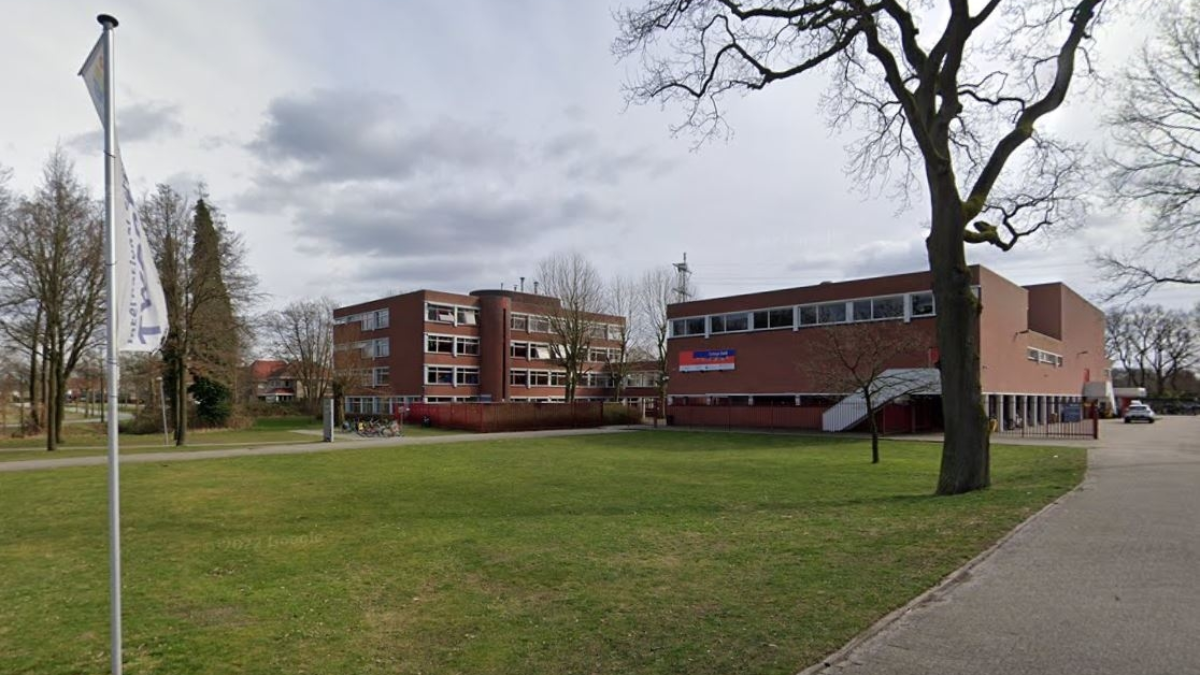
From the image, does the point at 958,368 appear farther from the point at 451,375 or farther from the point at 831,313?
the point at 451,375

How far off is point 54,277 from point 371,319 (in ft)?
127

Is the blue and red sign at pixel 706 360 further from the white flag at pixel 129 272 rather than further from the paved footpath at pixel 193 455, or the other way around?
the white flag at pixel 129 272

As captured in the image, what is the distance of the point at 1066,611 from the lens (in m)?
5.89

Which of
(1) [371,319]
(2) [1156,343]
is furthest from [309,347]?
(2) [1156,343]

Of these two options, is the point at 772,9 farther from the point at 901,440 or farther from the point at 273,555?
the point at 901,440

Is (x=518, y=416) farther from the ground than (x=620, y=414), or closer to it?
farther from the ground

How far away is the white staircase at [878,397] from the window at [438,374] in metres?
34.4

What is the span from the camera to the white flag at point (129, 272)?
4773 mm

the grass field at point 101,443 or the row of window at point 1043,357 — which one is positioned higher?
the row of window at point 1043,357

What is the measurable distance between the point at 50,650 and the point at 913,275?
41433 millimetres

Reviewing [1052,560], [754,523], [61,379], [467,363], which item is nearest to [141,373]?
[61,379]

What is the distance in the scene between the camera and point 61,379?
109 feet

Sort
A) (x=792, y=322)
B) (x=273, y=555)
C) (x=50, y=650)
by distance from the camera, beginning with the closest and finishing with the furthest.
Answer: (x=50, y=650)
(x=273, y=555)
(x=792, y=322)

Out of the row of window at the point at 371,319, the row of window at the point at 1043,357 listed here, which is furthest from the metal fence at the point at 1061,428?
the row of window at the point at 371,319
